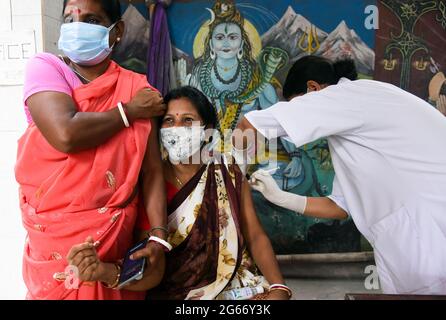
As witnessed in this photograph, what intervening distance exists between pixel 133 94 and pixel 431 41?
1742mm

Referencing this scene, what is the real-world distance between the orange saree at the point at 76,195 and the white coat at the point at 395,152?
0.51m

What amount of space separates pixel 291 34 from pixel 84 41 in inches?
54.2

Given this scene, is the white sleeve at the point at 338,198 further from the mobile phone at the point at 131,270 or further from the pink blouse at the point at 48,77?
the pink blouse at the point at 48,77

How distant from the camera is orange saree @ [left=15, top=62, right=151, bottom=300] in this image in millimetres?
1521

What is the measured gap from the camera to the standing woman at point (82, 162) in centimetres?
147

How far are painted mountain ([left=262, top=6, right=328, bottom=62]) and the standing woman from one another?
1180 millimetres

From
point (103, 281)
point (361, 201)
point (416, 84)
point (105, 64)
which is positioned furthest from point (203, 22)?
point (103, 281)

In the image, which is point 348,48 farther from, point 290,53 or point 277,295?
point 277,295

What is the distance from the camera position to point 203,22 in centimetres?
262

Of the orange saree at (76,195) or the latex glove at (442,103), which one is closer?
the orange saree at (76,195)

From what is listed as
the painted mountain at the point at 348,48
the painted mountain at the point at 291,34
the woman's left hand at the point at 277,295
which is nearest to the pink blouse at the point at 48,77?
the woman's left hand at the point at 277,295

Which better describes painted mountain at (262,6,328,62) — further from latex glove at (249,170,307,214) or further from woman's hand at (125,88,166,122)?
woman's hand at (125,88,166,122)
